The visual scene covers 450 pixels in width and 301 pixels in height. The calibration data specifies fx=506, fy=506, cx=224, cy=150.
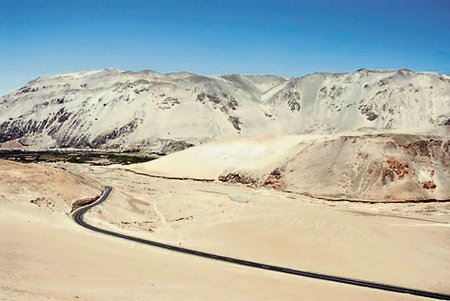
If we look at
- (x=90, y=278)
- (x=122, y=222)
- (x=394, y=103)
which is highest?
(x=394, y=103)

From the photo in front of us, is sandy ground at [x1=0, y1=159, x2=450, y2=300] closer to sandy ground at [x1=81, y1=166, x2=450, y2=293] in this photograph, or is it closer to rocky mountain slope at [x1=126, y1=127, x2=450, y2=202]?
sandy ground at [x1=81, y1=166, x2=450, y2=293]

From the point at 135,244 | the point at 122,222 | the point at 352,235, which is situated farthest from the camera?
the point at 122,222

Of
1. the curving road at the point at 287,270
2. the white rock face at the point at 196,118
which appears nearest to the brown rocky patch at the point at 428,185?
the curving road at the point at 287,270

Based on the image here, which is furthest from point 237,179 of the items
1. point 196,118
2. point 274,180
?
point 196,118

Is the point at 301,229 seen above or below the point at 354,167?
below

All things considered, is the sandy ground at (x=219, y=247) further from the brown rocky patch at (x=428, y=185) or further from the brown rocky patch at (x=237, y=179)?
the brown rocky patch at (x=237, y=179)

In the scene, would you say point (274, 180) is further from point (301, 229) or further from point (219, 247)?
point (219, 247)

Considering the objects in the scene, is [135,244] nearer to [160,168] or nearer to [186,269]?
[186,269]

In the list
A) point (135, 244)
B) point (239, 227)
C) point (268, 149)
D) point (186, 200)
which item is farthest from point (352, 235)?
point (268, 149)
